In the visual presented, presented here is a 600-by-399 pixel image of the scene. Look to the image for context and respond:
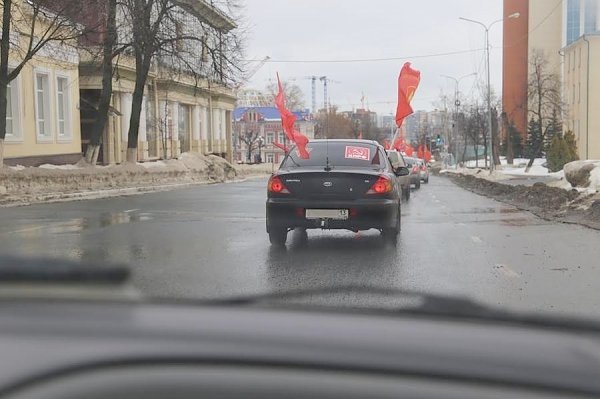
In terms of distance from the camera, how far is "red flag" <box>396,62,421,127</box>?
2288cm

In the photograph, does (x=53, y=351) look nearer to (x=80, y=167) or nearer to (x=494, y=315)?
(x=494, y=315)

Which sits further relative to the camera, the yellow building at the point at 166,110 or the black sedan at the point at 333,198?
the yellow building at the point at 166,110

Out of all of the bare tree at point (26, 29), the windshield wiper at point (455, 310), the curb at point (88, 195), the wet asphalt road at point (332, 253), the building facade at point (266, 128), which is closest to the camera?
the windshield wiper at point (455, 310)

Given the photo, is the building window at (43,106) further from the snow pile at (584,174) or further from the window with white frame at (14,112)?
the snow pile at (584,174)

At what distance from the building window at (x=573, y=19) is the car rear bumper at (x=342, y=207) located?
Answer: 8249 cm

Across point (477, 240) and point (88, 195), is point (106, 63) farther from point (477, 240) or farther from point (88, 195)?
point (477, 240)

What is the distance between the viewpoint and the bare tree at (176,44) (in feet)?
85.1

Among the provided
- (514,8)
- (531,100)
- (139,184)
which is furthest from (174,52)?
(514,8)

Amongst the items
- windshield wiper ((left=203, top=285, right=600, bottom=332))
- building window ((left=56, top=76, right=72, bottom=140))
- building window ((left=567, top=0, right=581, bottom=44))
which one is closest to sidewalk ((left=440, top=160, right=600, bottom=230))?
windshield wiper ((left=203, top=285, right=600, bottom=332))

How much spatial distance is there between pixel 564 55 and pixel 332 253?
6993 centimetres

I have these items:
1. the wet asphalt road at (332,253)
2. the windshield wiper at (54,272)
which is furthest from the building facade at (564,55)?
the windshield wiper at (54,272)

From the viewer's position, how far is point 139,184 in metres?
26.0

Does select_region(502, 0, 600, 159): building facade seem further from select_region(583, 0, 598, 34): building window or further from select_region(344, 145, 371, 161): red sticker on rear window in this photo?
select_region(344, 145, 371, 161): red sticker on rear window

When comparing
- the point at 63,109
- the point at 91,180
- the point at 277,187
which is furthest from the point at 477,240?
the point at 63,109
